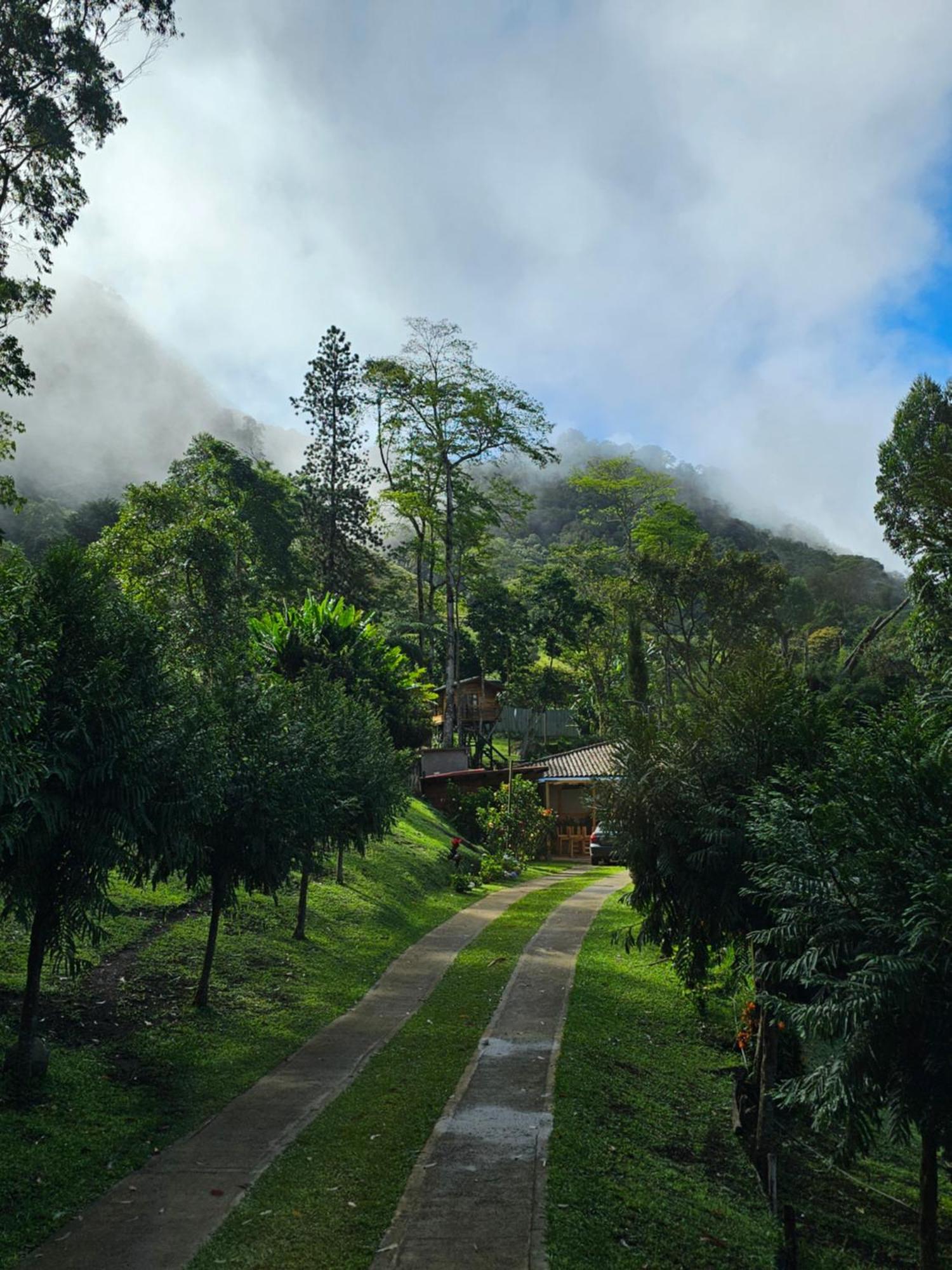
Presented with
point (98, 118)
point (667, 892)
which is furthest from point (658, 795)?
point (98, 118)

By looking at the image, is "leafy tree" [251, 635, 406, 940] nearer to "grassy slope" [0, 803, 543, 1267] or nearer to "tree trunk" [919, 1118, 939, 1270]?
"grassy slope" [0, 803, 543, 1267]

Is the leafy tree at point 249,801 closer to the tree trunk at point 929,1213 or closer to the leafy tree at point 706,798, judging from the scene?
the leafy tree at point 706,798

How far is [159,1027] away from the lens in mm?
11523

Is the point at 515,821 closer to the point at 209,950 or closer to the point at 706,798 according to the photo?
the point at 209,950

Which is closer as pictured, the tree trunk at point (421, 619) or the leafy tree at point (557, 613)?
the tree trunk at point (421, 619)

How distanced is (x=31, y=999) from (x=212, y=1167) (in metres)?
2.44

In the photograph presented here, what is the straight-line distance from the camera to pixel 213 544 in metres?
29.0

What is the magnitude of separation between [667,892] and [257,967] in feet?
25.2

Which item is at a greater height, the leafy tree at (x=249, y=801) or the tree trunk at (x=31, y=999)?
the leafy tree at (x=249, y=801)

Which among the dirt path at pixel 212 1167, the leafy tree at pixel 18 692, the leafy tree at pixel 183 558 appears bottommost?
the dirt path at pixel 212 1167

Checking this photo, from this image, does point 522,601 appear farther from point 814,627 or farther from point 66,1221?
point 66,1221

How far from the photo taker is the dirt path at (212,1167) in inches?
250

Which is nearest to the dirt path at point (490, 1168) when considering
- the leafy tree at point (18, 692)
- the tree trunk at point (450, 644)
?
the leafy tree at point (18, 692)

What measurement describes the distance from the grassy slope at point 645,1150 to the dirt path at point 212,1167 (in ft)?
7.90
